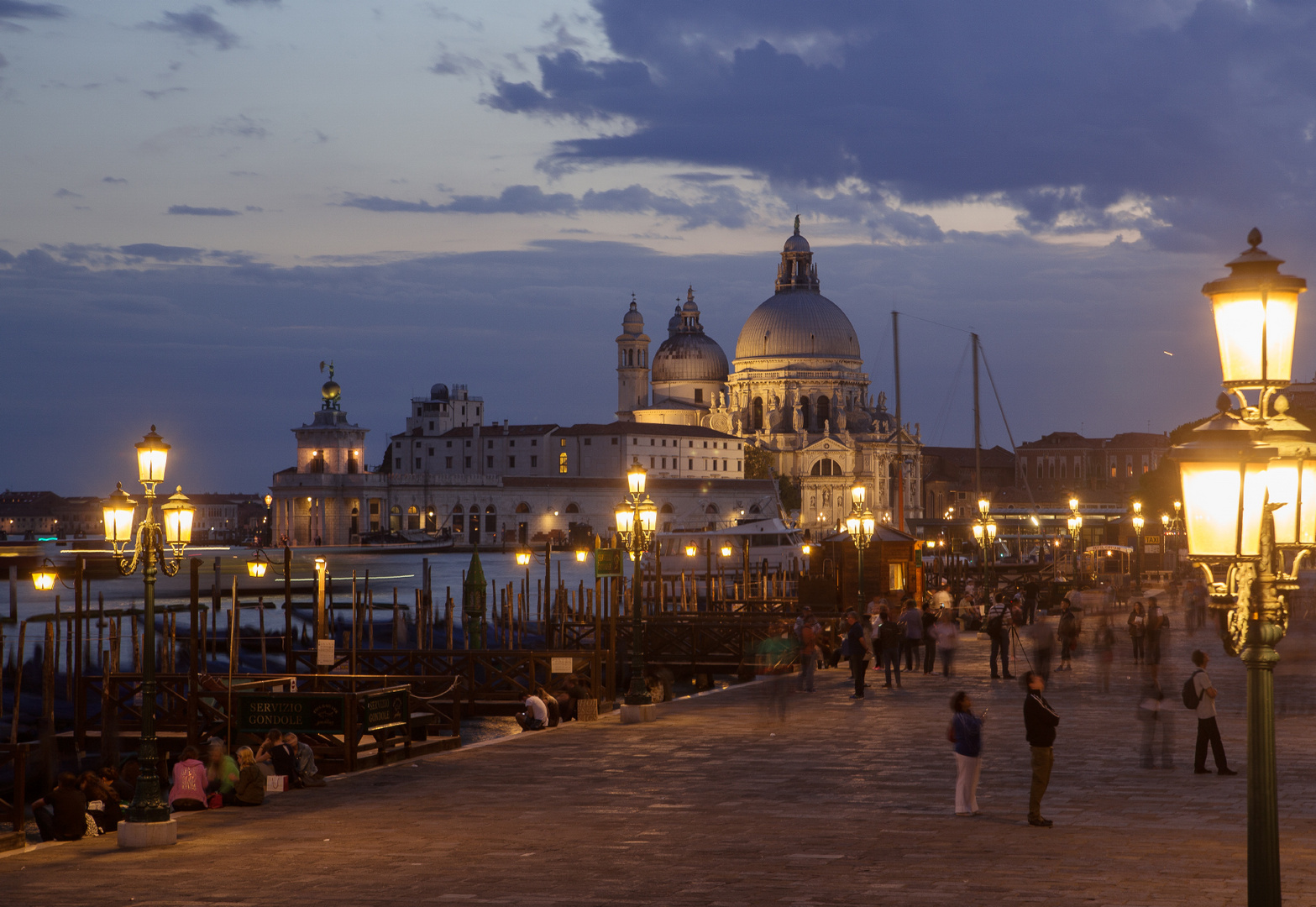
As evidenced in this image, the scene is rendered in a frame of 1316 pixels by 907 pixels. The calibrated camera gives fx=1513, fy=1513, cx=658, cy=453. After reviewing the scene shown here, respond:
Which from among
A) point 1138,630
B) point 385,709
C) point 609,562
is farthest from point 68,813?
point 1138,630

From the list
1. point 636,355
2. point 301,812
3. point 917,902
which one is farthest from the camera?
point 636,355

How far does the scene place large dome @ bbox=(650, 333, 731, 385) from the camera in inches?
5787

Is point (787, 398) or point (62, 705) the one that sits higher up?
point (787, 398)

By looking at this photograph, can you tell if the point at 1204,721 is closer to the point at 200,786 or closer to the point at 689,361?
the point at 200,786

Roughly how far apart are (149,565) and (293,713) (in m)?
4.80

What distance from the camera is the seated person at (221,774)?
1385 cm

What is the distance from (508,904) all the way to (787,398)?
130210mm

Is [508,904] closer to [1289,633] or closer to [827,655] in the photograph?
[827,655]

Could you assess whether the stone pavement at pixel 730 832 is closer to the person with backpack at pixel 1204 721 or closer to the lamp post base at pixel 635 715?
the person with backpack at pixel 1204 721

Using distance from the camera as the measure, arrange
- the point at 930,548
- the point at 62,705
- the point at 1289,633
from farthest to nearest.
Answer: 1. the point at 930,548
2. the point at 62,705
3. the point at 1289,633

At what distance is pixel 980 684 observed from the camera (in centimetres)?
2253

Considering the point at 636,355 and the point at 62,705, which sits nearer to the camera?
the point at 62,705

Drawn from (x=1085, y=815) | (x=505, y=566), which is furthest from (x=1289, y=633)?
(x=505, y=566)

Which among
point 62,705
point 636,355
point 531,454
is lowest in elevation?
point 62,705
